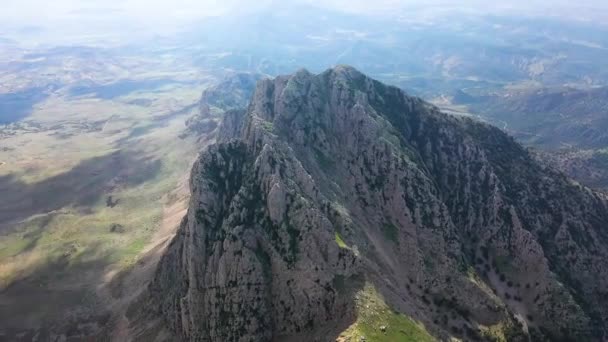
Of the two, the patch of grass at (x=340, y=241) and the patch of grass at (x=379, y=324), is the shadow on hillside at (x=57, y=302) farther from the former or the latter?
the patch of grass at (x=379, y=324)

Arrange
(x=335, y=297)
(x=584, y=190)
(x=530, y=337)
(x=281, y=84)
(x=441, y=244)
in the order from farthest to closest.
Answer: (x=281, y=84), (x=584, y=190), (x=441, y=244), (x=530, y=337), (x=335, y=297)

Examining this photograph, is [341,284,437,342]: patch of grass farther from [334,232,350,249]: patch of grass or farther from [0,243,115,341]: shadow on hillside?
[0,243,115,341]: shadow on hillside

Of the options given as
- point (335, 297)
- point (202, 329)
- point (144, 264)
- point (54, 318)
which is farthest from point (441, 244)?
point (54, 318)

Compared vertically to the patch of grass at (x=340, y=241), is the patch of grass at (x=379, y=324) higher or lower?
lower

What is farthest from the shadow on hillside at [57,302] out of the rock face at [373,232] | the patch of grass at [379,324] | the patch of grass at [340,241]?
the patch of grass at [379,324]

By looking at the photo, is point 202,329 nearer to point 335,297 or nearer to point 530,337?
point 335,297
